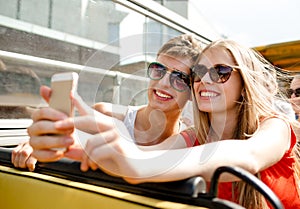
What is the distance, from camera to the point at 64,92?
75 centimetres

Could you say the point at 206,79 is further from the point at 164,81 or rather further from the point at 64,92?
the point at 64,92

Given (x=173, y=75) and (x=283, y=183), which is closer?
(x=283, y=183)

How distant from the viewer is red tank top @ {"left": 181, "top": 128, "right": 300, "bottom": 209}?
1.29 m

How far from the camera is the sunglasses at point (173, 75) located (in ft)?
5.14

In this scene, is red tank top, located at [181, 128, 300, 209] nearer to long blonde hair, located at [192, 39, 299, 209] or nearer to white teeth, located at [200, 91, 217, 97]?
long blonde hair, located at [192, 39, 299, 209]

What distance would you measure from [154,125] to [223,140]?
28.8 inches

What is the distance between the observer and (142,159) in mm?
788

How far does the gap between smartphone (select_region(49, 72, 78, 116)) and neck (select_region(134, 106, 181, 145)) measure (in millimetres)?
1095

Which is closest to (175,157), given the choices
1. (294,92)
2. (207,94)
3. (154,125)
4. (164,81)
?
(207,94)

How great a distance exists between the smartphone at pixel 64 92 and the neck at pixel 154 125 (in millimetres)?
1095

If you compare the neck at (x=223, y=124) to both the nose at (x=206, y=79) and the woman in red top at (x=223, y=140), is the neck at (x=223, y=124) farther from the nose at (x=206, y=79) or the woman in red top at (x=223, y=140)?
the nose at (x=206, y=79)

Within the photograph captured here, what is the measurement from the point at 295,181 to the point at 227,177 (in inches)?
21.1

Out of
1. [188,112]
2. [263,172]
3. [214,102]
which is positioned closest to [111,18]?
[188,112]

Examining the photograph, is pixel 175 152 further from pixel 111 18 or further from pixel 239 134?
pixel 111 18
